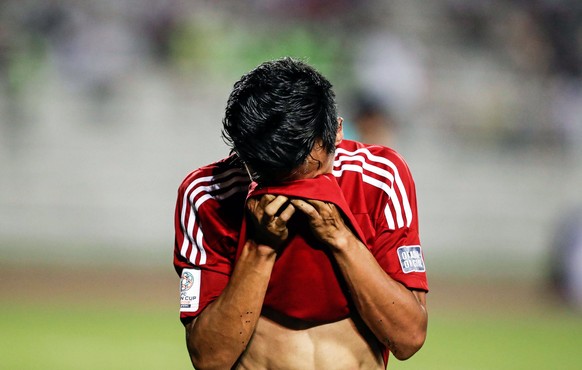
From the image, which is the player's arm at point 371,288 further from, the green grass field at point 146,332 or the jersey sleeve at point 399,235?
the green grass field at point 146,332

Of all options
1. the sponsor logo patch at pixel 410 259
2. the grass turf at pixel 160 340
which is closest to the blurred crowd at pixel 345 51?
the grass turf at pixel 160 340

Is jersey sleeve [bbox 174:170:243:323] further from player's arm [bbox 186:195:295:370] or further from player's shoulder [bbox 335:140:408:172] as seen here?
player's shoulder [bbox 335:140:408:172]

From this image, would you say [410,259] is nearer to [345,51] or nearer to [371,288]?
[371,288]

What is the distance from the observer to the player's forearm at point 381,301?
260 centimetres

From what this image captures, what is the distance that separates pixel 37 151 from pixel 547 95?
825 centimetres

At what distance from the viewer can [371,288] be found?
262 cm

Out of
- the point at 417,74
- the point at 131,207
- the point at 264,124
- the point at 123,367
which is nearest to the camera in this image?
the point at 264,124

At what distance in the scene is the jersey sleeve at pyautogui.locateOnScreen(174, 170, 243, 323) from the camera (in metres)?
2.84

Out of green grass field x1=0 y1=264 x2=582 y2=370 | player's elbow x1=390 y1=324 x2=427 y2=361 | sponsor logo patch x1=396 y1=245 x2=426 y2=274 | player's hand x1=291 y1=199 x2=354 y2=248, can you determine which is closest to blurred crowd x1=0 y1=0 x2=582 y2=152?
green grass field x1=0 y1=264 x2=582 y2=370

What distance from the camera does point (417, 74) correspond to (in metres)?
14.3

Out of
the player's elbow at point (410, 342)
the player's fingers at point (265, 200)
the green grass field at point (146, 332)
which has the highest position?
the player's fingers at point (265, 200)

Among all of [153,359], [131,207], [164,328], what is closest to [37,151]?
[131,207]

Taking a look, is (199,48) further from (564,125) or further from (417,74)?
(564,125)

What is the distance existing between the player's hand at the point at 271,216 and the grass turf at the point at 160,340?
5.29 m
